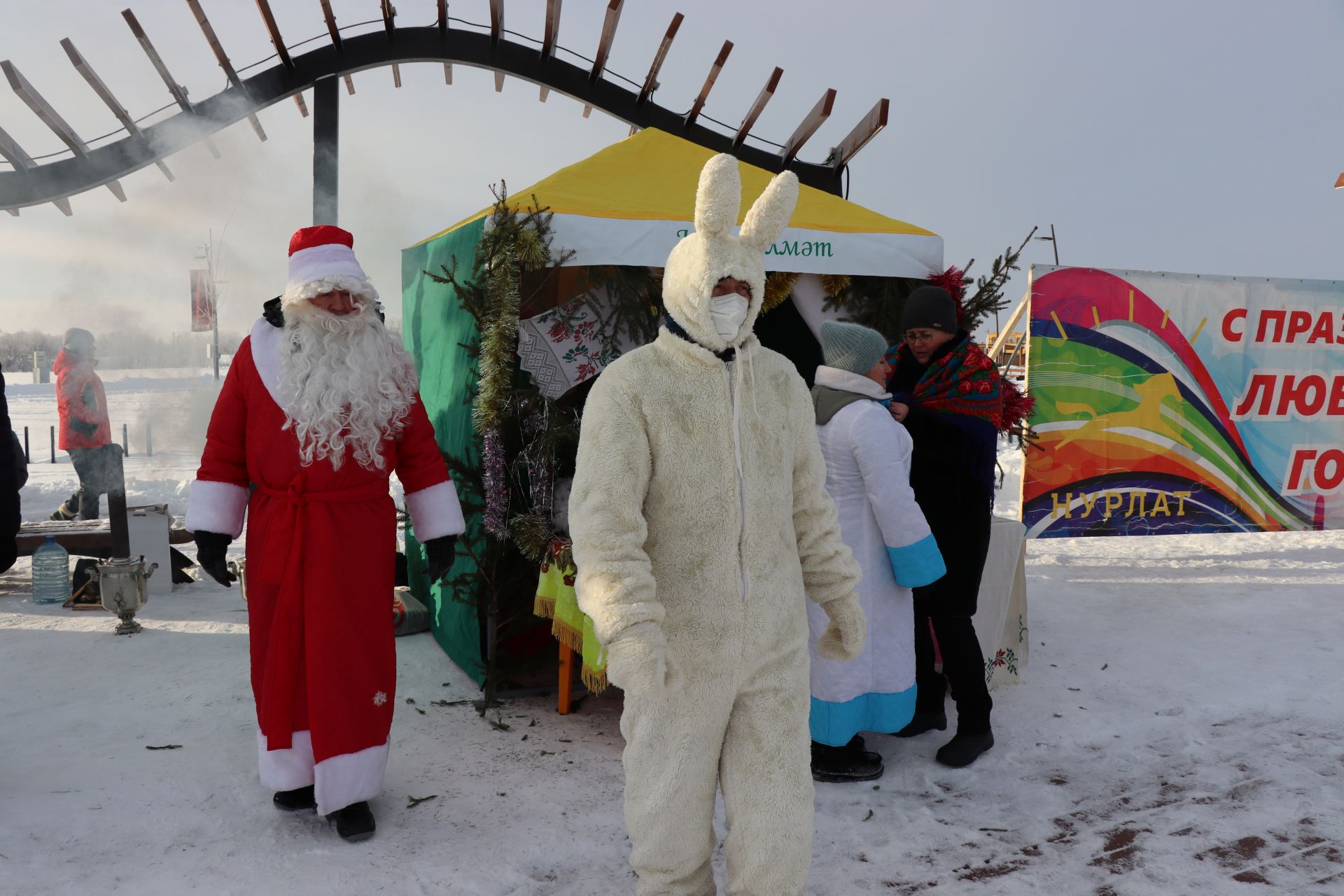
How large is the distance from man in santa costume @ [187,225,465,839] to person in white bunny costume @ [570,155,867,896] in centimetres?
132

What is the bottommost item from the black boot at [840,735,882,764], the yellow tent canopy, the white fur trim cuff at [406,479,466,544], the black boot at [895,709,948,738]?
the black boot at [895,709,948,738]

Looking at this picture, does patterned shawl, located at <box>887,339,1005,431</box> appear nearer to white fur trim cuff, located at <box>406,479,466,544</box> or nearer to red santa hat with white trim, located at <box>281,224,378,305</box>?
white fur trim cuff, located at <box>406,479,466,544</box>

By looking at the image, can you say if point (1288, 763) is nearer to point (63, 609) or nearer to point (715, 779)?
point (715, 779)

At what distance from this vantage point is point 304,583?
2.89 metres

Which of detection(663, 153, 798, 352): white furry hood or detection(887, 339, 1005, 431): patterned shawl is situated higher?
detection(663, 153, 798, 352): white furry hood

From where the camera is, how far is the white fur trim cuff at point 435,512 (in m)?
3.21

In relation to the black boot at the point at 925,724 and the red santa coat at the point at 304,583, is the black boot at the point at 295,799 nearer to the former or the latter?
the red santa coat at the point at 304,583

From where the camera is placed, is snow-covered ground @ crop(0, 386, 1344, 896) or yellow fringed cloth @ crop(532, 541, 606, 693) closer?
snow-covered ground @ crop(0, 386, 1344, 896)

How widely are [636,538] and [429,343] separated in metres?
3.54

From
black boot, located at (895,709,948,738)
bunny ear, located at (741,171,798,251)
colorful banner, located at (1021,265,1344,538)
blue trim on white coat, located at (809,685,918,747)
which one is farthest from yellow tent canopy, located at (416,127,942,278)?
colorful banner, located at (1021,265,1344,538)

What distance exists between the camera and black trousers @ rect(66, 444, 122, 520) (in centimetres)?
735

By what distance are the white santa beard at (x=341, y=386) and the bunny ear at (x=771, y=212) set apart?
1.53m

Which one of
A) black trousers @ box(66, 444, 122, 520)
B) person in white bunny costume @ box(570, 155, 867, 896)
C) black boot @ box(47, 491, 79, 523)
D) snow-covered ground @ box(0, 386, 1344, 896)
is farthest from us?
black boot @ box(47, 491, 79, 523)

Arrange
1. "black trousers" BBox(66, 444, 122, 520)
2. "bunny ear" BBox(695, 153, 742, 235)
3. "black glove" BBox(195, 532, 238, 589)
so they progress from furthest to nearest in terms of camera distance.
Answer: "black trousers" BBox(66, 444, 122, 520), "black glove" BBox(195, 532, 238, 589), "bunny ear" BBox(695, 153, 742, 235)
